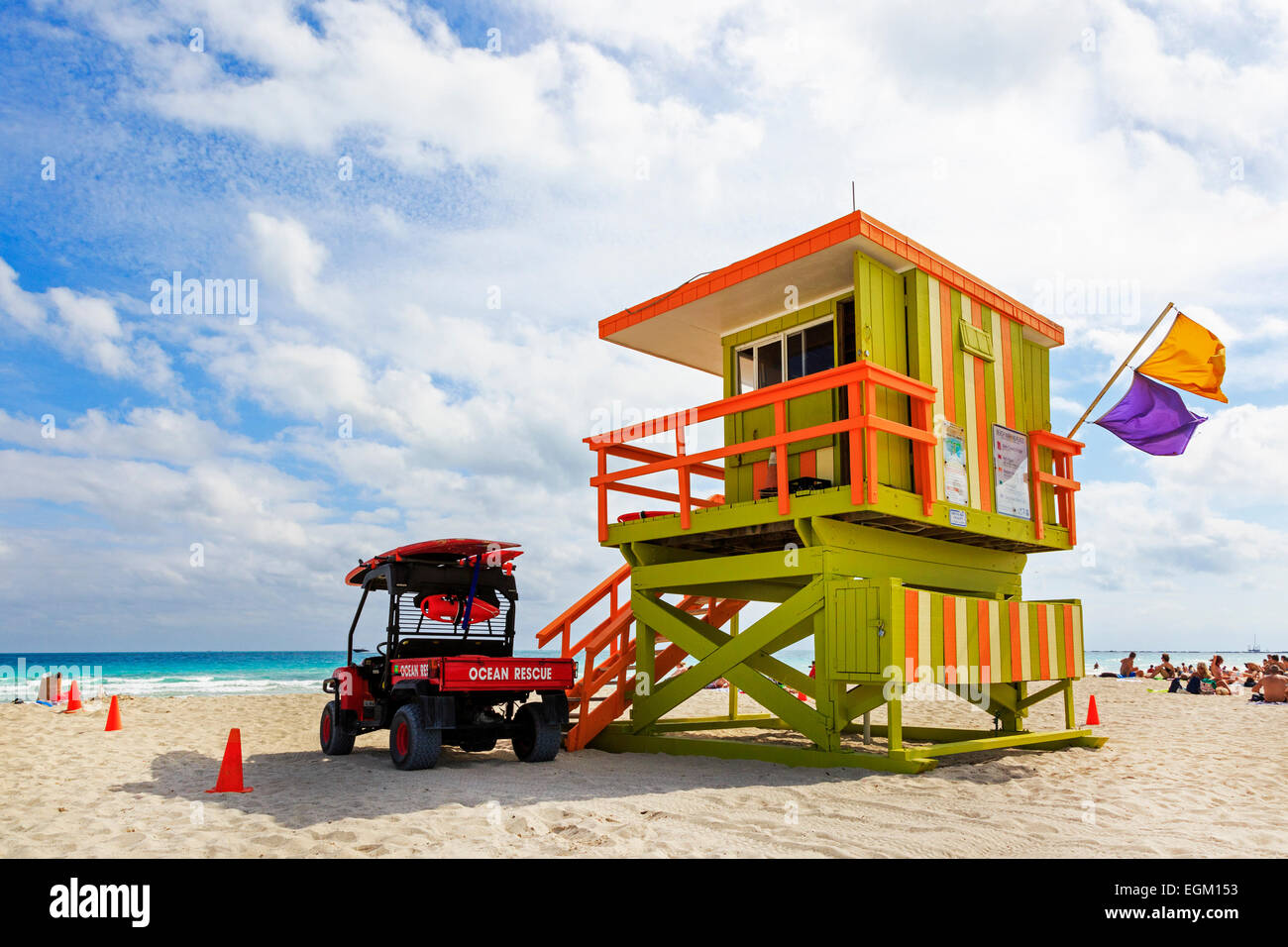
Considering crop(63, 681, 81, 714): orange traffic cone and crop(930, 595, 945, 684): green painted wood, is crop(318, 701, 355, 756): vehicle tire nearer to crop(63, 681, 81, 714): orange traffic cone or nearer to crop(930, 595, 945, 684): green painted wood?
crop(930, 595, 945, 684): green painted wood

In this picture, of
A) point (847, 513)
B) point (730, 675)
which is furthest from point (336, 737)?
point (847, 513)

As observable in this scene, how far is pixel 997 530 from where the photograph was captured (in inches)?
418

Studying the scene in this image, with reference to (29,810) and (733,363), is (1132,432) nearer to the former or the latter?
(733,363)

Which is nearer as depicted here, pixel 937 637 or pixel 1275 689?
pixel 937 637

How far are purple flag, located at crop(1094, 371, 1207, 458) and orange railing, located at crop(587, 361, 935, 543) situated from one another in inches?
169

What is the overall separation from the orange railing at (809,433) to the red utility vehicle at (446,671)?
77.2 inches

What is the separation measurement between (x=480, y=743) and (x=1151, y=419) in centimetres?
989

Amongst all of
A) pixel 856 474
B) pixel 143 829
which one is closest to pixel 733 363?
pixel 856 474

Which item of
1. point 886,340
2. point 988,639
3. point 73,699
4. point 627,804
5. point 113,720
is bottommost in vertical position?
point 73,699

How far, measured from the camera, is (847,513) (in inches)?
358

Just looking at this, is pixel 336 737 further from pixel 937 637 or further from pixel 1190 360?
pixel 1190 360

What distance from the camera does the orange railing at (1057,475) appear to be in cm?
1135

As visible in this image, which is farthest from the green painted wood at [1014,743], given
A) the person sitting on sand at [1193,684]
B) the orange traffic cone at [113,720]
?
the person sitting on sand at [1193,684]
